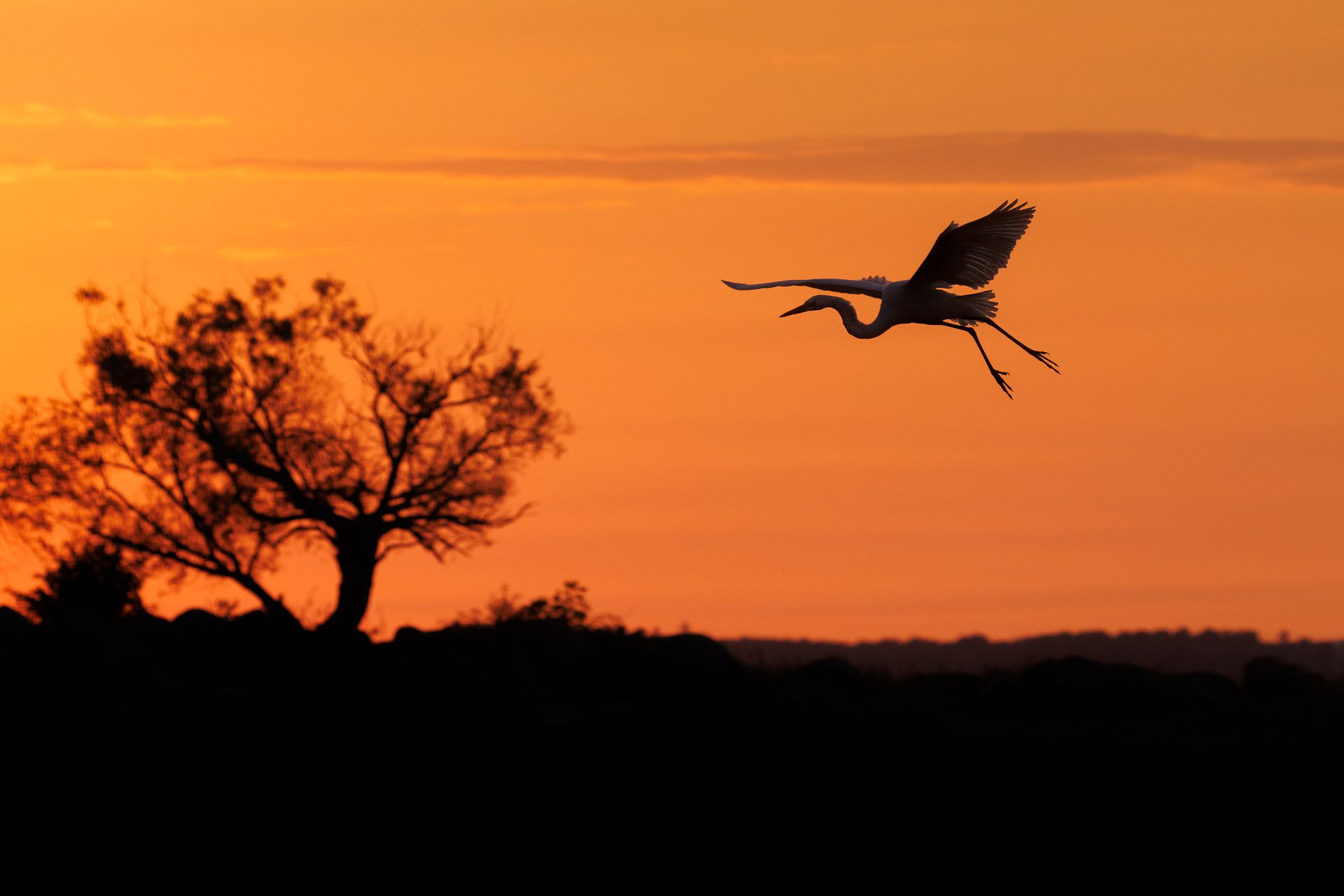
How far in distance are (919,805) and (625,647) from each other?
15.1 m

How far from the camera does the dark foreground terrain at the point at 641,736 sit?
24562 millimetres

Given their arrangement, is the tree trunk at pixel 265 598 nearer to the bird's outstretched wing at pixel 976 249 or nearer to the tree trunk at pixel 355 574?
the tree trunk at pixel 355 574

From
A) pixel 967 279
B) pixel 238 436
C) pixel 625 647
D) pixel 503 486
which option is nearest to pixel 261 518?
pixel 238 436

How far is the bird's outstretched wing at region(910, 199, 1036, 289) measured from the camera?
17406 mm

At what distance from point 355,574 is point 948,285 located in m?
26.7

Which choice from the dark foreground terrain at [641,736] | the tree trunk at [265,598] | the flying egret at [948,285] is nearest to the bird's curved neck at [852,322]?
the flying egret at [948,285]

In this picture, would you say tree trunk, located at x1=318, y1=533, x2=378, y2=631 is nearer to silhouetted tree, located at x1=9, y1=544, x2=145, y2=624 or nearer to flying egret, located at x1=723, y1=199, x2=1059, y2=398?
silhouetted tree, located at x1=9, y1=544, x2=145, y2=624

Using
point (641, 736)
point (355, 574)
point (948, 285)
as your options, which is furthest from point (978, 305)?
point (355, 574)

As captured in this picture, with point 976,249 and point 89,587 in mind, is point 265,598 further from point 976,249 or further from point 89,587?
point 976,249

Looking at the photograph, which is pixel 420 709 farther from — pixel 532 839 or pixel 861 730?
pixel 532 839

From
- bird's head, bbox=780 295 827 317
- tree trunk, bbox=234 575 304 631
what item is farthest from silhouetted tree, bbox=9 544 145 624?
bird's head, bbox=780 295 827 317

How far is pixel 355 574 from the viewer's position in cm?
4284

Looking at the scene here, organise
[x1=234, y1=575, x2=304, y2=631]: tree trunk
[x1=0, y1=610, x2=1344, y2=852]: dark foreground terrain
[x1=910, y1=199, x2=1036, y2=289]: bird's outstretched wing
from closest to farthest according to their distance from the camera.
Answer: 1. [x1=910, y1=199, x2=1036, y2=289]: bird's outstretched wing
2. [x1=0, y1=610, x2=1344, y2=852]: dark foreground terrain
3. [x1=234, y1=575, x2=304, y2=631]: tree trunk

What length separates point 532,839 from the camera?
74.5 feet
